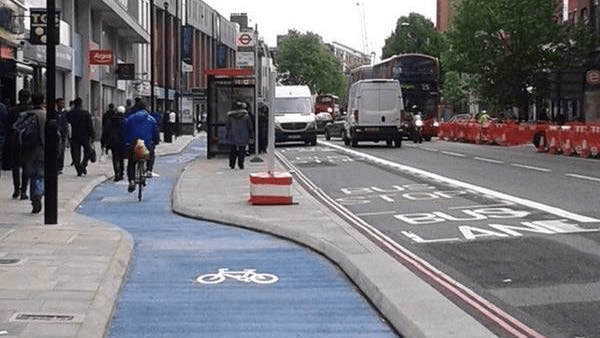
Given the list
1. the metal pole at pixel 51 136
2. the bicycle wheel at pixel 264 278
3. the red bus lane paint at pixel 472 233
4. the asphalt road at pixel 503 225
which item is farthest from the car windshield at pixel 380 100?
the bicycle wheel at pixel 264 278

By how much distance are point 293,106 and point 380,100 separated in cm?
449

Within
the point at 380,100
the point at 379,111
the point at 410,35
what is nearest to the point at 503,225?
the point at 379,111

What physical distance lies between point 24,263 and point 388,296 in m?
3.81

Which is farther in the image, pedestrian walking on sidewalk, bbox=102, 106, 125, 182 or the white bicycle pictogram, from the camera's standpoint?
pedestrian walking on sidewalk, bbox=102, 106, 125, 182

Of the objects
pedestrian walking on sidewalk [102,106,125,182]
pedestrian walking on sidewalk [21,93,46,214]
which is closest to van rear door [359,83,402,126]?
pedestrian walking on sidewalk [102,106,125,182]

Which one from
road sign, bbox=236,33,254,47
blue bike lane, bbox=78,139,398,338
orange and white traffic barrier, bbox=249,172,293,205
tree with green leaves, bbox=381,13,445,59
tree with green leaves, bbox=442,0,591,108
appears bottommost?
blue bike lane, bbox=78,139,398,338

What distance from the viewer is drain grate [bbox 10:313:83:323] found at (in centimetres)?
755

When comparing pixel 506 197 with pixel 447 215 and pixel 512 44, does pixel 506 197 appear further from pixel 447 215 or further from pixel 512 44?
pixel 512 44

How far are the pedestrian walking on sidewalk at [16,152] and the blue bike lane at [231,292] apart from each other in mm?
3076

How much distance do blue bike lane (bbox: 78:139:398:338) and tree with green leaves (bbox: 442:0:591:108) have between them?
46.4 metres

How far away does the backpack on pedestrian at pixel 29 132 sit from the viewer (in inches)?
580

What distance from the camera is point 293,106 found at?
45688 millimetres

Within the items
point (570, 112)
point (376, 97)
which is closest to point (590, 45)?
point (570, 112)

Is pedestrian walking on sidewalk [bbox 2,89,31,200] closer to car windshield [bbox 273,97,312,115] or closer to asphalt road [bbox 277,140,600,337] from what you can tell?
asphalt road [bbox 277,140,600,337]
